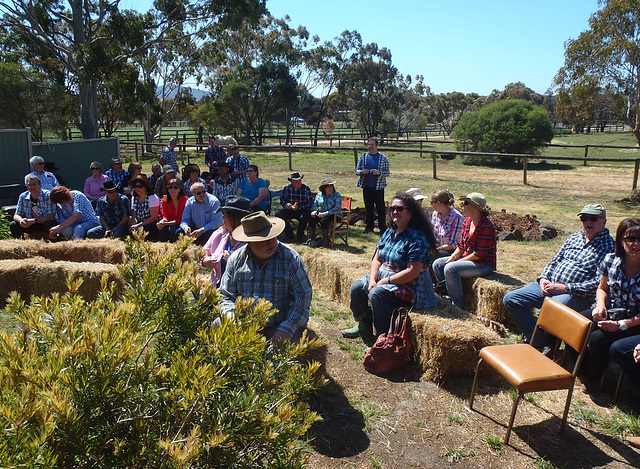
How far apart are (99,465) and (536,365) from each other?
9.57 ft

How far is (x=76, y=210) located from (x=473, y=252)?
5.85 m

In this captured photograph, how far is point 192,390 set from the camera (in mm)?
1668

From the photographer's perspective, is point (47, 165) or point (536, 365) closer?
point (536, 365)

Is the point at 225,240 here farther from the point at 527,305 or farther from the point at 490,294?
the point at 527,305

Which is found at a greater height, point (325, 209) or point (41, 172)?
point (41, 172)

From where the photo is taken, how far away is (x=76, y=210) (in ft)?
25.2

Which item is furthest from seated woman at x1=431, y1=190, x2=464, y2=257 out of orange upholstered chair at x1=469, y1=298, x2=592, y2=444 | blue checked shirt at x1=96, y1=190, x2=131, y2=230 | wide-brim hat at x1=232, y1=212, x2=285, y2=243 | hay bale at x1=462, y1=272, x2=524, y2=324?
blue checked shirt at x1=96, y1=190, x2=131, y2=230

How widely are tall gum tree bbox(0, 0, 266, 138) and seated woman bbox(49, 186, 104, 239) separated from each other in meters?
13.1

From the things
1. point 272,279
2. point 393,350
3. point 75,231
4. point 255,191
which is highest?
point 255,191

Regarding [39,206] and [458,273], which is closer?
[458,273]

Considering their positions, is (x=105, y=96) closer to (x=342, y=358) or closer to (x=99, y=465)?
(x=342, y=358)

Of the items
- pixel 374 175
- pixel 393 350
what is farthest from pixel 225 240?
pixel 374 175

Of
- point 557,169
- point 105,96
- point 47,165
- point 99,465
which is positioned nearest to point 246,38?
point 105,96

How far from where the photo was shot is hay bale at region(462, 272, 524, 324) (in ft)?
17.1
